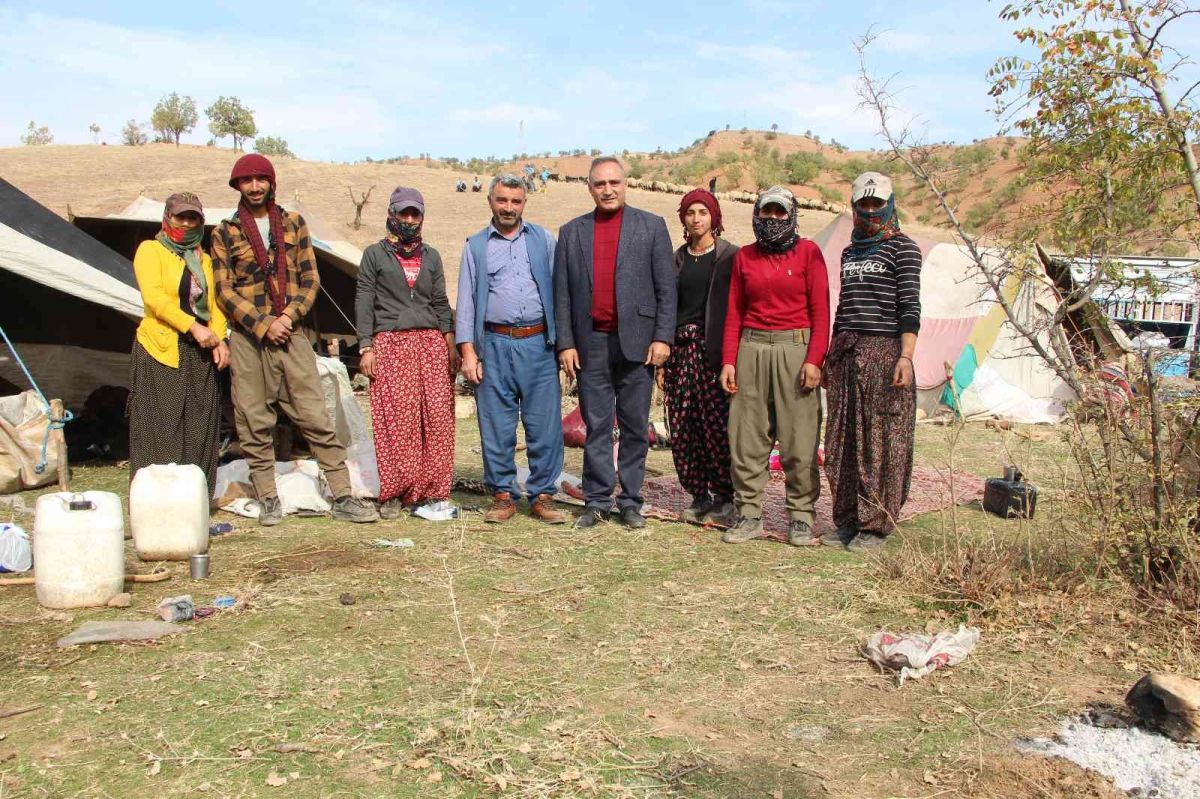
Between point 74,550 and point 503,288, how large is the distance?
2.39 metres

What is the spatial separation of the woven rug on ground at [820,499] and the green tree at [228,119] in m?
41.0

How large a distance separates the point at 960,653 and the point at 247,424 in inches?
147

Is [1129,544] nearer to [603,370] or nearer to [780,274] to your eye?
[780,274]

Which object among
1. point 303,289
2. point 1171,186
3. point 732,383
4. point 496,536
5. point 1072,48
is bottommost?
point 496,536

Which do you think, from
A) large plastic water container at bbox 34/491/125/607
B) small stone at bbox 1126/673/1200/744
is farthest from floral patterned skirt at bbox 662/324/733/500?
large plastic water container at bbox 34/491/125/607

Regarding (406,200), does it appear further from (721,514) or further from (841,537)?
(841,537)

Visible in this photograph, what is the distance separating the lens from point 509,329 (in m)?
5.27

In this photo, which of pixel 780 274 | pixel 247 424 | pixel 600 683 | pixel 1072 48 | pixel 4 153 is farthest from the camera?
pixel 4 153

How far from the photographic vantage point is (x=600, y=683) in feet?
10.4

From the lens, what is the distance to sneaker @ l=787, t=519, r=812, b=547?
16.1 feet

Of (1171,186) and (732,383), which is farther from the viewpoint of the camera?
(732,383)

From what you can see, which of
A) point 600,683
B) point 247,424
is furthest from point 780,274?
point 247,424

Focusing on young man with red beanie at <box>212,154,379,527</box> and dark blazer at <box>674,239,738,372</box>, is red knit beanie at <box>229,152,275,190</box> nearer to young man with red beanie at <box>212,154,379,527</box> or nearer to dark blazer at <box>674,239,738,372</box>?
young man with red beanie at <box>212,154,379,527</box>

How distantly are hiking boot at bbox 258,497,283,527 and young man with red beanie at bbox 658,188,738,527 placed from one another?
2219 millimetres
